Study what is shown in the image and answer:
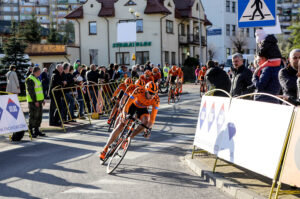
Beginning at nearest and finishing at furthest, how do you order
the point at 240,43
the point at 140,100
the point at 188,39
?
the point at 140,100 → the point at 188,39 → the point at 240,43

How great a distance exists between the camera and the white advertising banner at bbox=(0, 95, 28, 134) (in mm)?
10594

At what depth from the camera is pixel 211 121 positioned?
292 inches

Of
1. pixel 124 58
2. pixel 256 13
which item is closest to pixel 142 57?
pixel 124 58

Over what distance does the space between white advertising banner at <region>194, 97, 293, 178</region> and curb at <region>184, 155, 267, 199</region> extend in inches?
12.4

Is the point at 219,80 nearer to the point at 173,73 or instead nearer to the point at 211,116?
the point at 211,116

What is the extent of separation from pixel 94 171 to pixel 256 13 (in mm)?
4097

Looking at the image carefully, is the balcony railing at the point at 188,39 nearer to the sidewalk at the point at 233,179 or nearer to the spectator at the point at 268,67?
the spectator at the point at 268,67

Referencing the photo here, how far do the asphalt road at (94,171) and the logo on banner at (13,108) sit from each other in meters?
0.84

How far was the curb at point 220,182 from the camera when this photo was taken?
566cm

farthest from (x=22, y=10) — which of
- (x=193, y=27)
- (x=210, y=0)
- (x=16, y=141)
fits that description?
(x=16, y=141)

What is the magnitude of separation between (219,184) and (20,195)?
2.97m

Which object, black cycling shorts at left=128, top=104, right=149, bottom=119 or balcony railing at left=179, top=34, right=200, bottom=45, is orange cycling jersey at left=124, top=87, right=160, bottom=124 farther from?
balcony railing at left=179, top=34, right=200, bottom=45

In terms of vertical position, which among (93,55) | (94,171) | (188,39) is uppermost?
(188,39)

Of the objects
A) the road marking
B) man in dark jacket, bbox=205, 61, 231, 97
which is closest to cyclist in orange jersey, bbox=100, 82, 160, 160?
the road marking
